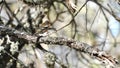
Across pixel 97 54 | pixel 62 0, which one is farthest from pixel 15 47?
pixel 97 54

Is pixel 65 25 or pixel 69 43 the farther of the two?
pixel 65 25

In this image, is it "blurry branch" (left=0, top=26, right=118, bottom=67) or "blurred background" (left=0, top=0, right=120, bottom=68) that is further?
"blurred background" (left=0, top=0, right=120, bottom=68)

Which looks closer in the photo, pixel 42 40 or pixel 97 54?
pixel 97 54

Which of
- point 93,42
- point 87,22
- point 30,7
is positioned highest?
point 30,7

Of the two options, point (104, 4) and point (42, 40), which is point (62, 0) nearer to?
point (104, 4)

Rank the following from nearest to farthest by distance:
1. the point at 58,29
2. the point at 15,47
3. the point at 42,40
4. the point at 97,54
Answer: the point at 97,54 < the point at 42,40 < the point at 15,47 < the point at 58,29

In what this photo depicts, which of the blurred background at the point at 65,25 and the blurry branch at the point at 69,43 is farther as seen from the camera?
the blurred background at the point at 65,25

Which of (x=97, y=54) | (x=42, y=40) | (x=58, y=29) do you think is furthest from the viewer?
(x=58, y=29)

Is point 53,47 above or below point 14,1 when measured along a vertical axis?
below
